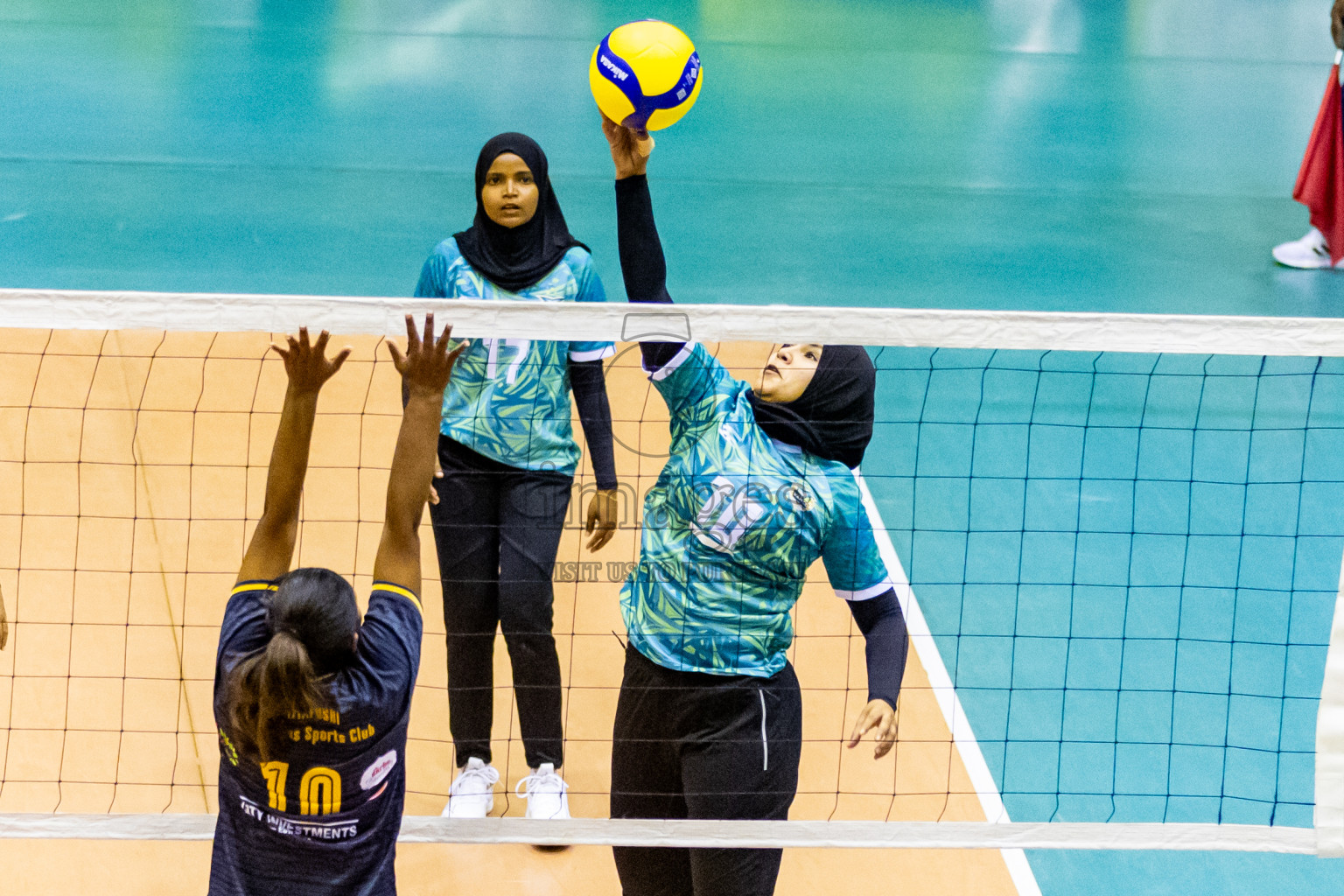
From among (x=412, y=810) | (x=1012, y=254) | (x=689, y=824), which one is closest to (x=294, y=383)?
(x=689, y=824)

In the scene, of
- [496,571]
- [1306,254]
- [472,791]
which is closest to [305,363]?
[496,571]

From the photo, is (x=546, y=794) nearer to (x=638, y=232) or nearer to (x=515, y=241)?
(x=515, y=241)

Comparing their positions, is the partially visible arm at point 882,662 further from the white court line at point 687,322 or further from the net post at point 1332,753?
the net post at point 1332,753

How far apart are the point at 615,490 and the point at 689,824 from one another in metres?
1.25

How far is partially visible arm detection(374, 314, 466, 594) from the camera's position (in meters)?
2.56

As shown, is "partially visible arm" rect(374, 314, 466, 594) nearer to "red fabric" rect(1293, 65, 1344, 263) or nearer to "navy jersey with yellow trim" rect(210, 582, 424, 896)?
"navy jersey with yellow trim" rect(210, 582, 424, 896)

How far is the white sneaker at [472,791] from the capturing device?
398cm

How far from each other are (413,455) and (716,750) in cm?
105

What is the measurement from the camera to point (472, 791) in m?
4.00

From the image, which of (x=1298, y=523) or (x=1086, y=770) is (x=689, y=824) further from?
(x=1298, y=523)

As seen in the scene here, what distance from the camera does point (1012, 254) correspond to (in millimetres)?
8812

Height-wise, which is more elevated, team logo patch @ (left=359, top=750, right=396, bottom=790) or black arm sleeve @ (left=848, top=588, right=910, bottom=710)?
black arm sleeve @ (left=848, top=588, right=910, bottom=710)

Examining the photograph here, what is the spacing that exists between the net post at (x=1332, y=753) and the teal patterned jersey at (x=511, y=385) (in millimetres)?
2123

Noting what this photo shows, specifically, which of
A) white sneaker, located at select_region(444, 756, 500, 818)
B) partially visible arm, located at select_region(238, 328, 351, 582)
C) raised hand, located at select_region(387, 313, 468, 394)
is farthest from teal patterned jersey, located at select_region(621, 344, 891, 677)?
white sneaker, located at select_region(444, 756, 500, 818)
